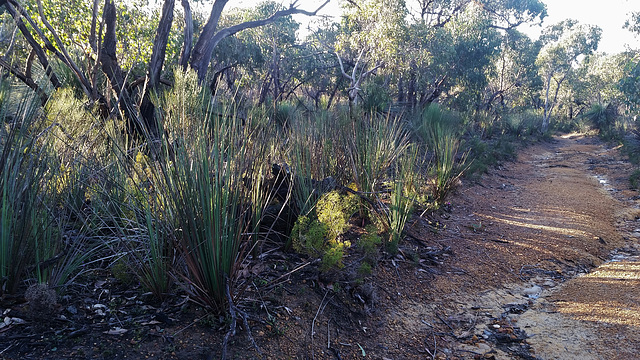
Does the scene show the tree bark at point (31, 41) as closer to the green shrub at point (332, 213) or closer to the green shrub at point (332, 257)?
the green shrub at point (332, 213)

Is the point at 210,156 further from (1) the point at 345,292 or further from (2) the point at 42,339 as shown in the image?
(1) the point at 345,292

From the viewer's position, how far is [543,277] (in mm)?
4035

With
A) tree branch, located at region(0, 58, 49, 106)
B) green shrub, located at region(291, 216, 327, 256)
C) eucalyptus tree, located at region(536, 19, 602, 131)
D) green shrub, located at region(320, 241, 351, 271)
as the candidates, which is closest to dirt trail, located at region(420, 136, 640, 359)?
green shrub, located at region(320, 241, 351, 271)

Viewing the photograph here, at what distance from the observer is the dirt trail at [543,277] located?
2758mm

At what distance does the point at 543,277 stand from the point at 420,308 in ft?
5.46

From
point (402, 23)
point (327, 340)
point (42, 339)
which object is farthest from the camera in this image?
point (402, 23)

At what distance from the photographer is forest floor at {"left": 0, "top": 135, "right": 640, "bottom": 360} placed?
1.90m

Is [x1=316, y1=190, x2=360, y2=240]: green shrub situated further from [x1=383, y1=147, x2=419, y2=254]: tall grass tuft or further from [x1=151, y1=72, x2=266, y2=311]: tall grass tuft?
[x1=151, y1=72, x2=266, y2=311]: tall grass tuft

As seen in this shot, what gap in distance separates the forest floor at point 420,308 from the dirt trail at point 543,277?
14 mm

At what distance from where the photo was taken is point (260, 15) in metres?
17.0

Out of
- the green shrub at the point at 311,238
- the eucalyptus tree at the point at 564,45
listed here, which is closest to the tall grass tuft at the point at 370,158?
the green shrub at the point at 311,238

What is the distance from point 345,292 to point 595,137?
A: 24.6 meters

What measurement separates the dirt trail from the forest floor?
0.5 inches

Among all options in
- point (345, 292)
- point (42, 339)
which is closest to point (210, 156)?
point (42, 339)
